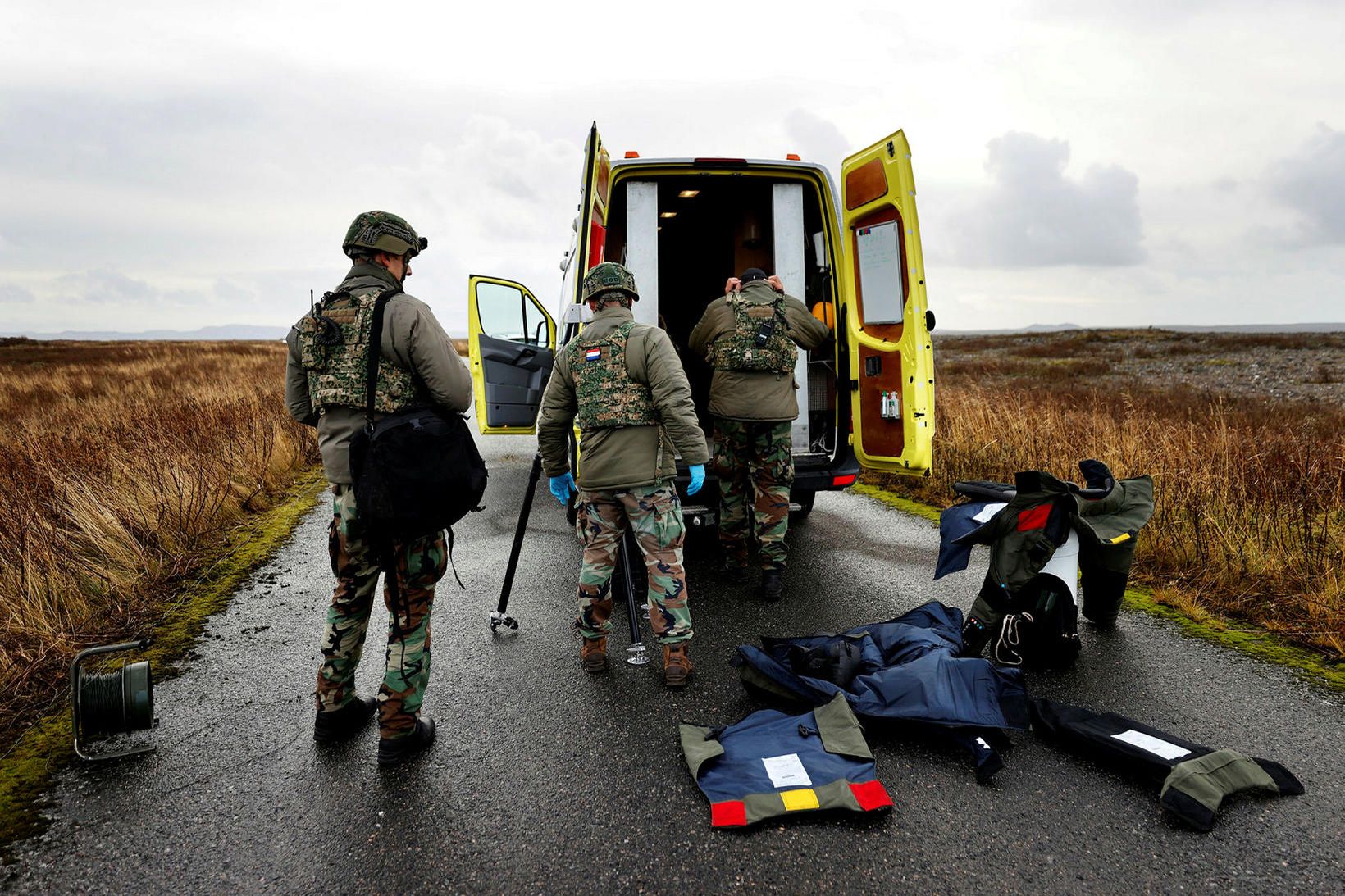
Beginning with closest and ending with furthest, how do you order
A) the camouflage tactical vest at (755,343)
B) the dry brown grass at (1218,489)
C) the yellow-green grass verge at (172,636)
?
the yellow-green grass verge at (172,636), the dry brown grass at (1218,489), the camouflage tactical vest at (755,343)

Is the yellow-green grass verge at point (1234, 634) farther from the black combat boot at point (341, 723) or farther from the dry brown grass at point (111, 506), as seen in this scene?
the dry brown grass at point (111, 506)

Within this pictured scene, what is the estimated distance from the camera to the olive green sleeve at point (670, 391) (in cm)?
309

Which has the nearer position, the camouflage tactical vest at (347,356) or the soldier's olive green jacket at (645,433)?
the camouflage tactical vest at (347,356)

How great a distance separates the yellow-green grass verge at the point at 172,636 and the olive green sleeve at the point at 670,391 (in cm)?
254

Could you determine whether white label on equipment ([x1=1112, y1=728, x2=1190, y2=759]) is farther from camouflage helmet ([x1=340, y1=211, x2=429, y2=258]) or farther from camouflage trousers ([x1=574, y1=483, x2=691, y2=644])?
camouflage helmet ([x1=340, y1=211, x2=429, y2=258])

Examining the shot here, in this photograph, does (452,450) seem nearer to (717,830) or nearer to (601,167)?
(717,830)

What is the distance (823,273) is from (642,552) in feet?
9.41

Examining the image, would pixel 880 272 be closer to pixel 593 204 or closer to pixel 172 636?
pixel 593 204

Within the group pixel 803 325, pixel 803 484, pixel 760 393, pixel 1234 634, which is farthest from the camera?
pixel 803 484

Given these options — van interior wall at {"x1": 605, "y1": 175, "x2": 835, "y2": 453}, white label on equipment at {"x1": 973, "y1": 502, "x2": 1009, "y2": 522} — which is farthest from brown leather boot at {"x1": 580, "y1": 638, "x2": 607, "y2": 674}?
van interior wall at {"x1": 605, "y1": 175, "x2": 835, "y2": 453}

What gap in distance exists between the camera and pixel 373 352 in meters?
2.37

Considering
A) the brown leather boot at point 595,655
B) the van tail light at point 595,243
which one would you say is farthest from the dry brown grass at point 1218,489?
the van tail light at point 595,243

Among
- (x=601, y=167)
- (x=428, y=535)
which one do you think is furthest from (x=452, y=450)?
(x=601, y=167)

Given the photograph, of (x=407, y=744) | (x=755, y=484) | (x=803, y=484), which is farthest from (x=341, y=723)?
(x=803, y=484)
